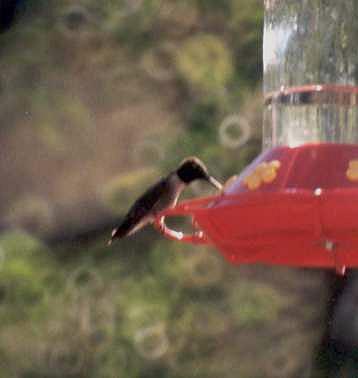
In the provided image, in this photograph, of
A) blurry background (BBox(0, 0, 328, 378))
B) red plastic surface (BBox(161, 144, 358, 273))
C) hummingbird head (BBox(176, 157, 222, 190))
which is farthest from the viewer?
blurry background (BBox(0, 0, 328, 378))

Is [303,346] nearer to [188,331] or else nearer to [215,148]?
[188,331]

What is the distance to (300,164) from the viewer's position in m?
3.61

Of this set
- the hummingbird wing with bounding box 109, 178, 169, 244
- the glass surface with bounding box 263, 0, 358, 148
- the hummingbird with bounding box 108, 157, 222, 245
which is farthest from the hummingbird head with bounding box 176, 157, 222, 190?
the glass surface with bounding box 263, 0, 358, 148

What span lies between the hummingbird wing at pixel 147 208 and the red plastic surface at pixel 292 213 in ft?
2.85

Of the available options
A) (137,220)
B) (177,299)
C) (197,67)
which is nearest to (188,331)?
(177,299)

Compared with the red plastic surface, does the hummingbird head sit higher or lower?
lower

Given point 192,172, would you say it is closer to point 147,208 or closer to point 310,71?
point 147,208

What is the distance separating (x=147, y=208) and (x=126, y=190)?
1556 mm

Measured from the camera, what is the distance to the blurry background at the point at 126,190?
6.18m

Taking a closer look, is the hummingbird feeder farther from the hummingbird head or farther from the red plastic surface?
the hummingbird head

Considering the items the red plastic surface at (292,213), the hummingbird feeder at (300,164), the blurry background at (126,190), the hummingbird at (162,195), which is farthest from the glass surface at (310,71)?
the blurry background at (126,190)

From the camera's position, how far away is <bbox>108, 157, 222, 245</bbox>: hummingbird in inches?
183

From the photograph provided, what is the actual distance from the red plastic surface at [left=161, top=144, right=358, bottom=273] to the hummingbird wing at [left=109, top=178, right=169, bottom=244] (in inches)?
34.2

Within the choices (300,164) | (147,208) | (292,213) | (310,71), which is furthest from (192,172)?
(292,213)
